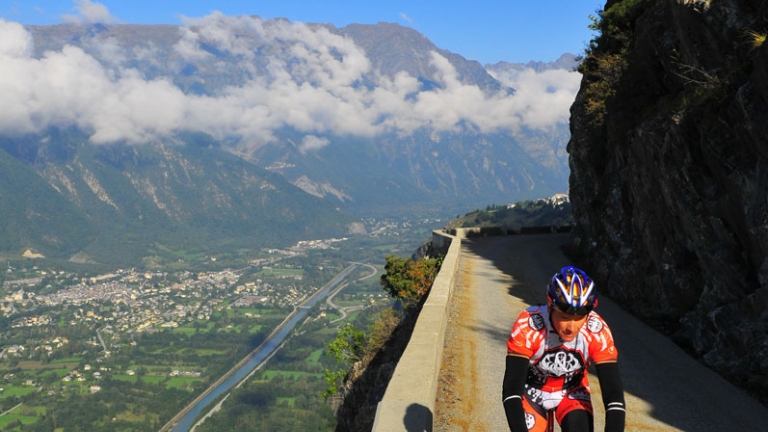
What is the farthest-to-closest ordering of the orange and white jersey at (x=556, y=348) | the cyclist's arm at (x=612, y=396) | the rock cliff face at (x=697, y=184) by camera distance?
the rock cliff face at (x=697, y=184)
the orange and white jersey at (x=556, y=348)
the cyclist's arm at (x=612, y=396)

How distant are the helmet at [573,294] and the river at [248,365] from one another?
8138cm

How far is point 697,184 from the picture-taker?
1273 centimetres

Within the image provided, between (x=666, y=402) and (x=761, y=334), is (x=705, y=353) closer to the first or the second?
(x=761, y=334)

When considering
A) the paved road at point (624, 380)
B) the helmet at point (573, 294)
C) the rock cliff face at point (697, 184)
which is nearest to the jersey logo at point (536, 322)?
the helmet at point (573, 294)

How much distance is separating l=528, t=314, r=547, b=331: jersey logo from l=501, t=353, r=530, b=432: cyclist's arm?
29 centimetres

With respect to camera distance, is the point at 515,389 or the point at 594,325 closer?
the point at 515,389

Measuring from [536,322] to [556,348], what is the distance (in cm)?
25

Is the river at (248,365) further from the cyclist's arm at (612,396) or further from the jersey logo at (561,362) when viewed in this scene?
the cyclist's arm at (612,396)

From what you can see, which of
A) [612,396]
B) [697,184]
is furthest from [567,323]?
[697,184]

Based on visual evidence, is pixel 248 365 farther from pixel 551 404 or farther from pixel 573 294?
pixel 573 294

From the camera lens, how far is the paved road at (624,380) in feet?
27.1

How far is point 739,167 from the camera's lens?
10.9 meters

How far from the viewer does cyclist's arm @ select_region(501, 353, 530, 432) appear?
4375mm

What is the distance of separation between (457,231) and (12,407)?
8186 centimetres
